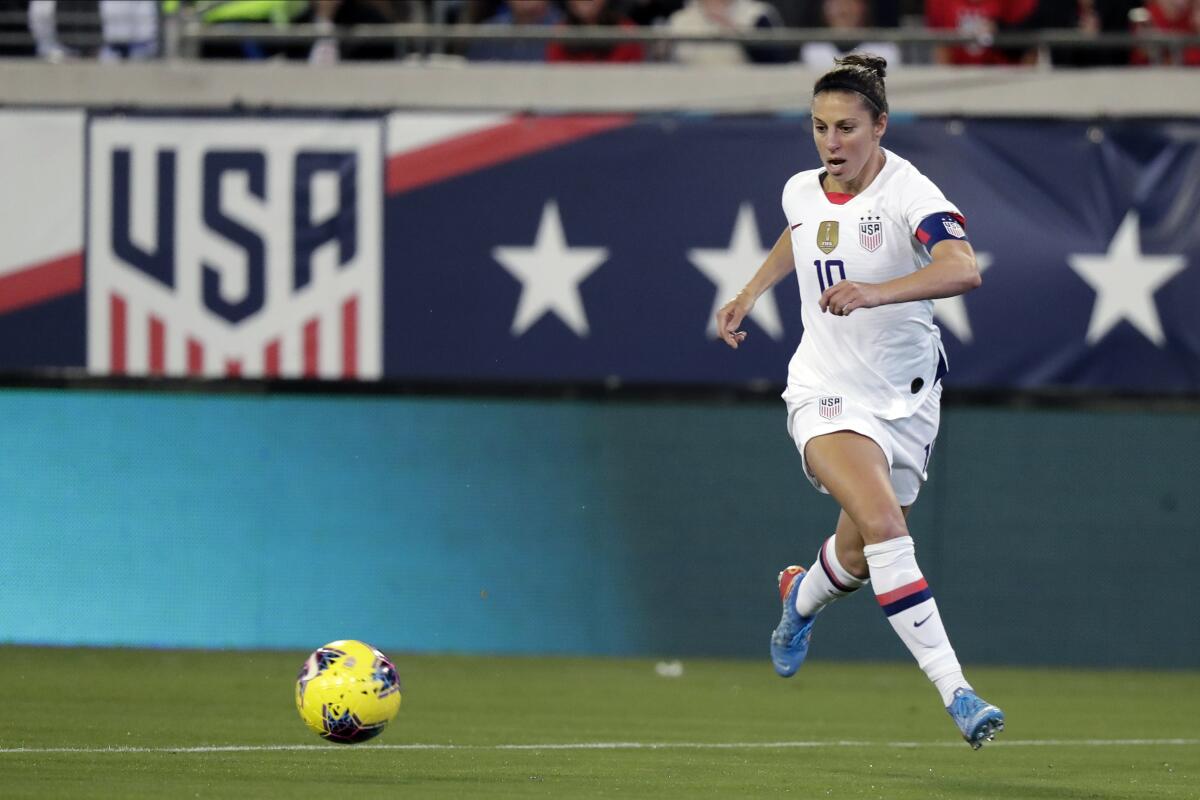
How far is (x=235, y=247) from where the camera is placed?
11.9 m

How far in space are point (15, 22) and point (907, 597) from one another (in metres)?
8.53

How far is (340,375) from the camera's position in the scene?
11977 mm

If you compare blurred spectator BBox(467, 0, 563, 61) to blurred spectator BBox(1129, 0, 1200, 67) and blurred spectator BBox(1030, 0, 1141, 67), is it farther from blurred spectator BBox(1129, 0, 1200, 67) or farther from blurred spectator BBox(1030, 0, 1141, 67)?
blurred spectator BBox(1129, 0, 1200, 67)

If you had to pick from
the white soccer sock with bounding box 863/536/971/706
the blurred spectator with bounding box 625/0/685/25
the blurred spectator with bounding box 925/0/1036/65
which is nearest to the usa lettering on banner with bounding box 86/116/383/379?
the blurred spectator with bounding box 625/0/685/25

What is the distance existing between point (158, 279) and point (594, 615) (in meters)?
3.34

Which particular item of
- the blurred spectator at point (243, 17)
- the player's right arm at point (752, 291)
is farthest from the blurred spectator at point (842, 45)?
the player's right arm at point (752, 291)

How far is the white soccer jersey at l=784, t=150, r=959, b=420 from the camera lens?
7051 millimetres

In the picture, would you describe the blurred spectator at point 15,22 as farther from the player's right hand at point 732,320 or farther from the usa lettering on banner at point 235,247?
the player's right hand at point 732,320

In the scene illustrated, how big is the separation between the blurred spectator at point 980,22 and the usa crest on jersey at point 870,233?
5834 mm

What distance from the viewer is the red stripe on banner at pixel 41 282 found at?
39.4 ft

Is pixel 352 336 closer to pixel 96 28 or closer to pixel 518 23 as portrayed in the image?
pixel 518 23

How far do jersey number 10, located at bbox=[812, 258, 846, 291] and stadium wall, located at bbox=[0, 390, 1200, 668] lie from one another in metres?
5.27

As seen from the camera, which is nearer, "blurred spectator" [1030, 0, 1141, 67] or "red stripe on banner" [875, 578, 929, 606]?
"red stripe on banner" [875, 578, 929, 606]

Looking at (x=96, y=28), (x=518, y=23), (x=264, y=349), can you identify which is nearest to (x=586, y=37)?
(x=518, y=23)
